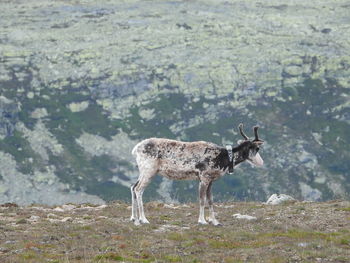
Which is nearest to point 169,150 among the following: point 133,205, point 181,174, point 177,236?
point 181,174

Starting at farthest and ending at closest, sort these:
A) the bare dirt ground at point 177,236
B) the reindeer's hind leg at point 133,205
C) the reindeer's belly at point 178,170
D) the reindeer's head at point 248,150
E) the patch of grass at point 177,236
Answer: the reindeer's head at point 248,150
the reindeer's hind leg at point 133,205
the reindeer's belly at point 178,170
the patch of grass at point 177,236
the bare dirt ground at point 177,236

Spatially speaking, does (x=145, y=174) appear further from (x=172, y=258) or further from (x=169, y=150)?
(x=172, y=258)

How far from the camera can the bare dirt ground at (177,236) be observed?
2098cm

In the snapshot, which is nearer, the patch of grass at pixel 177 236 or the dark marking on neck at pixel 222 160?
the patch of grass at pixel 177 236

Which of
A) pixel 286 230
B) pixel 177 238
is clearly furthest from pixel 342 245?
pixel 177 238

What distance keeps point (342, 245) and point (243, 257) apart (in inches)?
162

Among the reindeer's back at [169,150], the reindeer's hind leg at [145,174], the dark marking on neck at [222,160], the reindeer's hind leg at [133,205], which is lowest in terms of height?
the reindeer's hind leg at [133,205]

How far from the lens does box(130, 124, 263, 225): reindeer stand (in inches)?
1105

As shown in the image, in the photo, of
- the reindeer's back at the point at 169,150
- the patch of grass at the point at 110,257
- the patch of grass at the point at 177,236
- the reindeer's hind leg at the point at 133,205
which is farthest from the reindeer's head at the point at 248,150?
the patch of grass at the point at 110,257

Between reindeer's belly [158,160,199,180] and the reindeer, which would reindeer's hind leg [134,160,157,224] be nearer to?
the reindeer

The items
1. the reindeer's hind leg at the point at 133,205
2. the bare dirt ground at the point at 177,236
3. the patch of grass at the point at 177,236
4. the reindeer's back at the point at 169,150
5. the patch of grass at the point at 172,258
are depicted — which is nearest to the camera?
the patch of grass at the point at 172,258

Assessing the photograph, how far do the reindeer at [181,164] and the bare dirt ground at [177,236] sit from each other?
1.16 metres

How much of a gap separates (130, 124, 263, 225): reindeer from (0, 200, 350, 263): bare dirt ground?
1.16m

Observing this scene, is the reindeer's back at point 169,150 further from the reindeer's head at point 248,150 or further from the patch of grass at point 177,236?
the patch of grass at point 177,236
